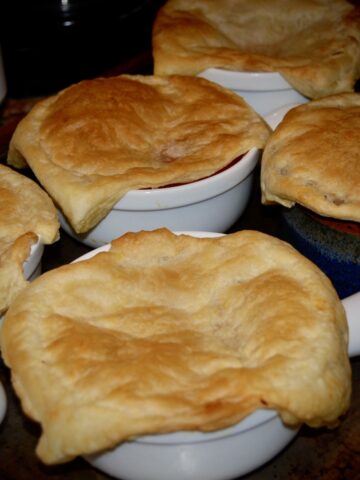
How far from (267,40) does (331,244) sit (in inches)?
33.7

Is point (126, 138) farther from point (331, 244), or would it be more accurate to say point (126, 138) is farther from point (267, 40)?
point (267, 40)

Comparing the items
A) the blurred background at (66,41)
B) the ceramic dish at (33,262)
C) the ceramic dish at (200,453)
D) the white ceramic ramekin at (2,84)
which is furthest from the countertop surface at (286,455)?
the blurred background at (66,41)

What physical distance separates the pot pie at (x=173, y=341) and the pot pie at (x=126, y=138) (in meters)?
0.20

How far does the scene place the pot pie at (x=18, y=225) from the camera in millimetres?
1388

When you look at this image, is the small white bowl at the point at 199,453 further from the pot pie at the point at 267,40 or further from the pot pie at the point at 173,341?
the pot pie at the point at 267,40

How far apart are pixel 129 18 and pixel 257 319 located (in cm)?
141

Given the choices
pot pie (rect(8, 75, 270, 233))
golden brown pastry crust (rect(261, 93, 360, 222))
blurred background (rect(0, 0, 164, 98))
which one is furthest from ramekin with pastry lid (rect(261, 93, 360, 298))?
blurred background (rect(0, 0, 164, 98))

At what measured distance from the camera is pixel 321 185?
1489 millimetres

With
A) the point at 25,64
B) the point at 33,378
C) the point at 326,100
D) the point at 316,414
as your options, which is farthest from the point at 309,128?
the point at 25,64

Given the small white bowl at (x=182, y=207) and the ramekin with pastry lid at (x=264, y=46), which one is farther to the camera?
the ramekin with pastry lid at (x=264, y=46)

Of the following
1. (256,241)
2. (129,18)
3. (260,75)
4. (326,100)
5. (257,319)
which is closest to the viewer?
(257,319)

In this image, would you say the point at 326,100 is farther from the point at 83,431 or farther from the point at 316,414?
the point at 83,431

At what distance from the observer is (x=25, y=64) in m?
2.28

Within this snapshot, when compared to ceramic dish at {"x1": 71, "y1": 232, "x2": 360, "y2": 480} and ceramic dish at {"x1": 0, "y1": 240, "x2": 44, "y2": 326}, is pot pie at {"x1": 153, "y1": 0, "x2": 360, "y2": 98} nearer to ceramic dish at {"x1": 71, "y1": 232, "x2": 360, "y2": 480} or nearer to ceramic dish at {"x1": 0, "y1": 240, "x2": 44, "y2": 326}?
ceramic dish at {"x1": 0, "y1": 240, "x2": 44, "y2": 326}
